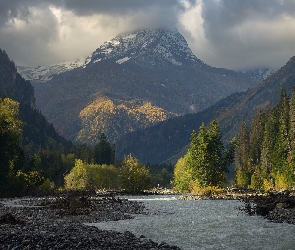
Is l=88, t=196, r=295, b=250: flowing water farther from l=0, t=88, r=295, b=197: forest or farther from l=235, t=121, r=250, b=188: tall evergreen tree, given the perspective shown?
l=235, t=121, r=250, b=188: tall evergreen tree

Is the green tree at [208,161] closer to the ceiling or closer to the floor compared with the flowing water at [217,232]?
closer to the ceiling

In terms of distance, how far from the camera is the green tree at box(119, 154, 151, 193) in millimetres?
124375

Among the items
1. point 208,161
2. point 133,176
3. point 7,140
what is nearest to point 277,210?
point 7,140

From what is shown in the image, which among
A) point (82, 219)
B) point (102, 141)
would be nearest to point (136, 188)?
point (102, 141)

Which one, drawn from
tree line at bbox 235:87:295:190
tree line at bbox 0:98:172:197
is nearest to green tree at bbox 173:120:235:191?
tree line at bbox 235:87:295:190

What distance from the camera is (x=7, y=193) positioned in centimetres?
8369

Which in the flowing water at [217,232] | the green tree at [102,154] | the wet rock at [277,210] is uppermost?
the green tree at [102,154]

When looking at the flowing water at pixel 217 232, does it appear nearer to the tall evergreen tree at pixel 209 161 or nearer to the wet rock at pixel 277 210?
the wet rock at pixel 277 210

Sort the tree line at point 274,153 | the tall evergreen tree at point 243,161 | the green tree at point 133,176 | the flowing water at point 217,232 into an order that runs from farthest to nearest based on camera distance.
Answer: the tall evergreen tree at point 243,161, the green tree at point 133,176, the tree line at point 274,153, the flowing water at point 217,232

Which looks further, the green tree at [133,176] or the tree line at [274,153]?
the green tree at [133,176]

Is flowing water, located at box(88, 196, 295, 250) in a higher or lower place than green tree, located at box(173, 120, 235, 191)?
lower

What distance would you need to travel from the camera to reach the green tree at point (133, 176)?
124 metres

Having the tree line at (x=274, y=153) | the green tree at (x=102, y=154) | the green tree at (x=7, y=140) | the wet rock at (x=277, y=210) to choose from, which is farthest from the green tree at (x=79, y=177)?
the wet rock at (x=277, y=210)

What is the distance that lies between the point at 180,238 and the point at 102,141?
170 metres
